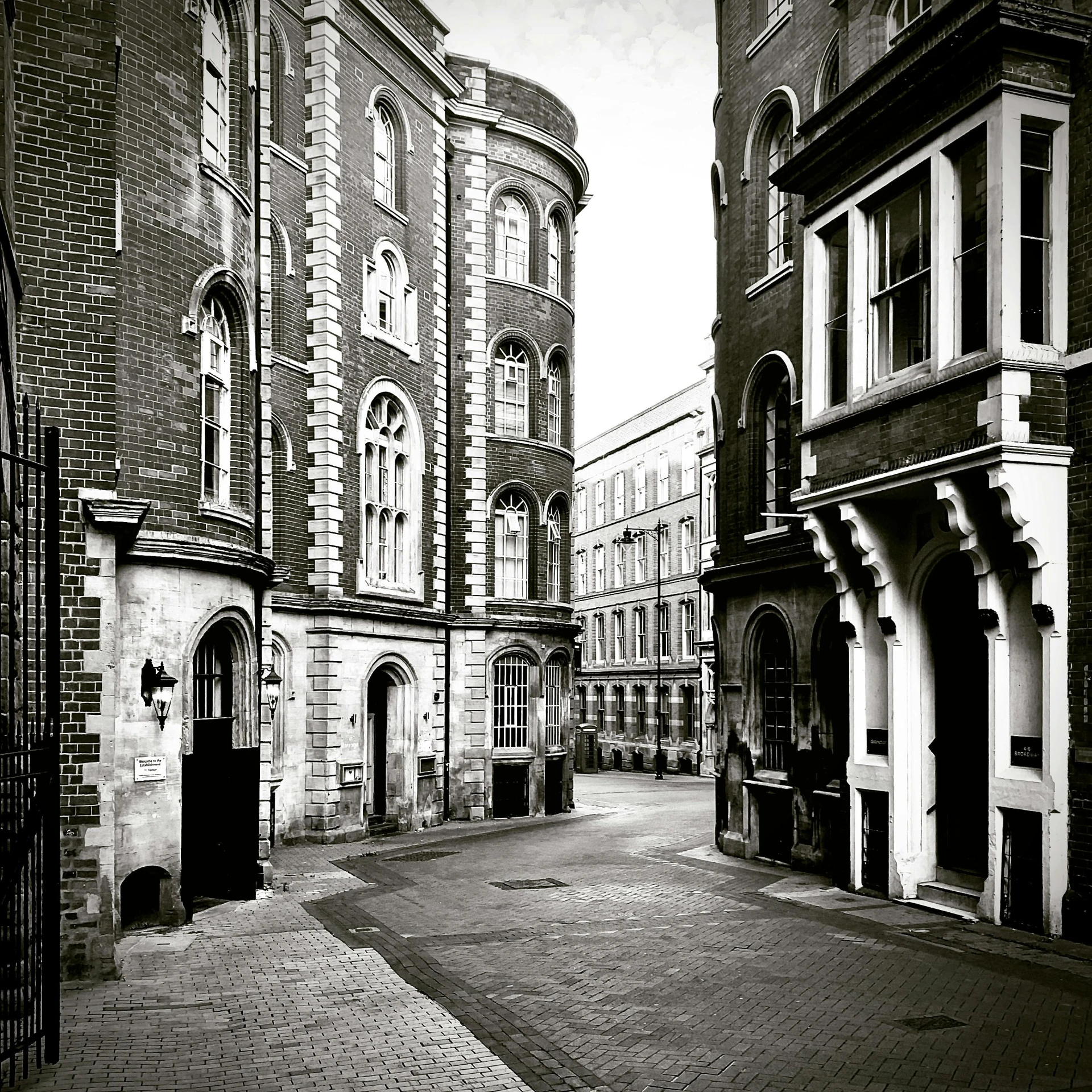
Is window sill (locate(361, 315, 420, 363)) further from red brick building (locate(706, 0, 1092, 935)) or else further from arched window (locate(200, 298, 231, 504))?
arched window (locate(200, 298, 231, 504))

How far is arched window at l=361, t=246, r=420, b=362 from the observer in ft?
89.1

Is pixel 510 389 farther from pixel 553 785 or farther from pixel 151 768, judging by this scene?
pixel 151 768

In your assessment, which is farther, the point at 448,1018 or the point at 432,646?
the point at 432,646

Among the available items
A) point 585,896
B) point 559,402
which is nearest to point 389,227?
point 559,402

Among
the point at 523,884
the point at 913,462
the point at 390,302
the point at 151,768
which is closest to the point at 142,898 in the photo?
the point at 151,768

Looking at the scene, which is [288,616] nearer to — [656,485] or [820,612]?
[820,612]

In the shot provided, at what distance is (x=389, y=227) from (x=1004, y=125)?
17469 mm

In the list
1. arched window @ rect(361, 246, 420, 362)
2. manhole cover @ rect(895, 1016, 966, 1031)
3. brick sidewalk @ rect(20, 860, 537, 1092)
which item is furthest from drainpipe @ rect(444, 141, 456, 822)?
manhole cover @ rect(895, 1016, 966, 1031)

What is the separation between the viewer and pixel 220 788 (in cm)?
1652

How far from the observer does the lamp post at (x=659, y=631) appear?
2126 inches

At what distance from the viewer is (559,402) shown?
34812 mm

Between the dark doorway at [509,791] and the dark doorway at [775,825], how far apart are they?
11381 mm

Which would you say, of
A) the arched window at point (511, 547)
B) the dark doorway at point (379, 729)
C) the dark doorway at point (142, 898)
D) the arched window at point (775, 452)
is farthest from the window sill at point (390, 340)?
the dark doorway at point (142, 898)

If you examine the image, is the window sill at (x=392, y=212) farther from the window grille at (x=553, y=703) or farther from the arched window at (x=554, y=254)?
the window grille at (x=553, y=703)
